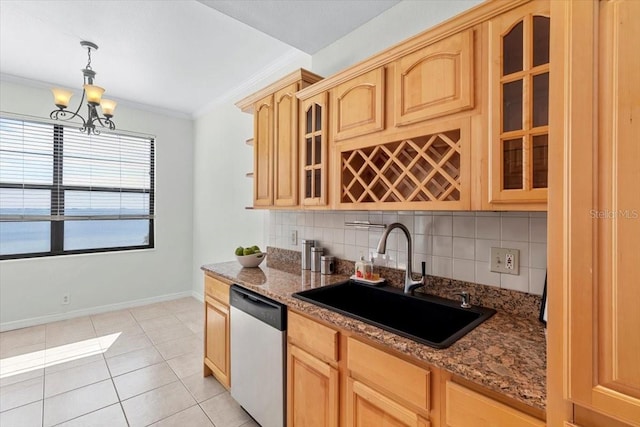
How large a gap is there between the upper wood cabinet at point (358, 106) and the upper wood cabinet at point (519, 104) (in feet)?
1.69

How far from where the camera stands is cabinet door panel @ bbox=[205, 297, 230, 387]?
6.77ft

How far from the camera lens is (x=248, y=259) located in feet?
7.60

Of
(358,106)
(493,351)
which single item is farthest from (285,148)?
(493,351)

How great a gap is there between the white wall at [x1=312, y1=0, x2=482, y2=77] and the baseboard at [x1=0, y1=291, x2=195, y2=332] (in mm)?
3551

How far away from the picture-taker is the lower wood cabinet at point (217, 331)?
206cm

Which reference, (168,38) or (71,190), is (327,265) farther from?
(71,190)

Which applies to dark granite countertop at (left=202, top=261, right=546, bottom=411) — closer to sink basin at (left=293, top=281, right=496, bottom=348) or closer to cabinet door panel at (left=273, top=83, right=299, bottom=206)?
sink basin at (left=293, top=281, right=496, bottom=348)

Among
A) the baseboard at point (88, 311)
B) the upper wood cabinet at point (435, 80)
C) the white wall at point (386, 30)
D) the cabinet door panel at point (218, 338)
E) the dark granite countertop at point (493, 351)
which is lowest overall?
Result: the baseboard at point (88, 311)

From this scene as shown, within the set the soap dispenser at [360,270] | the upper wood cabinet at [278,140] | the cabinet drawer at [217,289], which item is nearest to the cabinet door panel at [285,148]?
the upper wood cabinet at [278,140]

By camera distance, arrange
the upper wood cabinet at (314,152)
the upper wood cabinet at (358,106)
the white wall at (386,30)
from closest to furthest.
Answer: the upper wood cabinet at (358,106)
the white wall at (386,30)
the upper wood cabinet at (314,152)

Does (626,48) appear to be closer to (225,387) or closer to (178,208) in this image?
(225,387)

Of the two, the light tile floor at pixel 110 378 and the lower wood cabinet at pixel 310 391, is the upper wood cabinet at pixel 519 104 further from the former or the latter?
the light tile floor at pixel 110 378

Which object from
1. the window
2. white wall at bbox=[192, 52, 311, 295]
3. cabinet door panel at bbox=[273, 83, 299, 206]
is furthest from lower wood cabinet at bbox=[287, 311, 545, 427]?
the window

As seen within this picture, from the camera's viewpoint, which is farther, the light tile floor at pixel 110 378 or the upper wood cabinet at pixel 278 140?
the upper wood cabinet at pixel 278 140
